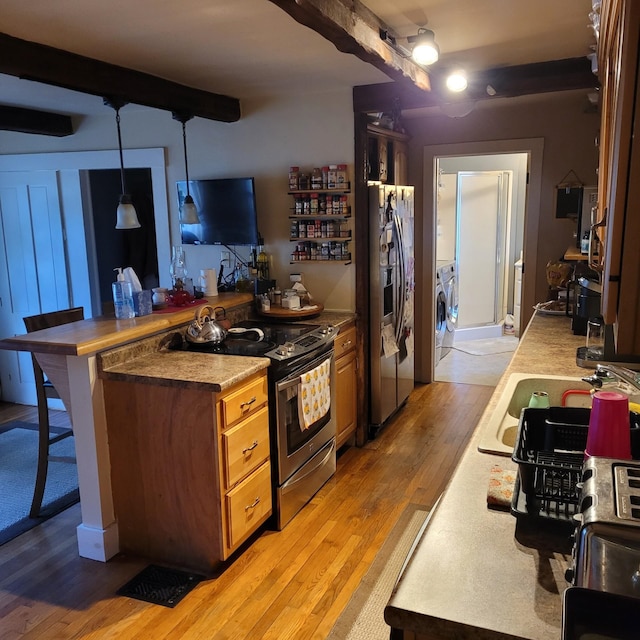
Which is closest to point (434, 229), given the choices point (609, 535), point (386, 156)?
point (386, 156)

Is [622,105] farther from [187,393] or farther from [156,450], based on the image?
[156,450]

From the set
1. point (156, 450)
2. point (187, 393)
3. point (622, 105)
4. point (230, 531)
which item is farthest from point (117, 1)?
point (230, 531)

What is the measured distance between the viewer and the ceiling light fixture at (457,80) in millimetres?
3154

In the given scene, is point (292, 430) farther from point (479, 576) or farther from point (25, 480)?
point (479, 576)

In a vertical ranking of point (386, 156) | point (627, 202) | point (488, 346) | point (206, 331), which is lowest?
point (488, 346)

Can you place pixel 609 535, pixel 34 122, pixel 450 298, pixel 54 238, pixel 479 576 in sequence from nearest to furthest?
pixel 609 535 < pixel 479 576 < pixel 34 122 < pixel 54 238 < pixel 450 298

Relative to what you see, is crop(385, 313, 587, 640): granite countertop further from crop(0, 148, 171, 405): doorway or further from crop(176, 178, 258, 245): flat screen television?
crop(0, 148, 171, 405): doorway

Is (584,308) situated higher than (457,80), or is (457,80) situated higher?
(457,80)

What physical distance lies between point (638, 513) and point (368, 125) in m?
3.40

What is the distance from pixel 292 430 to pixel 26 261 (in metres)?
3.12

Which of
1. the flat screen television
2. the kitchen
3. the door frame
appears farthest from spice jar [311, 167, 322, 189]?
the door frame

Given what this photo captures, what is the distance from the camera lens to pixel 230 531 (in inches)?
103

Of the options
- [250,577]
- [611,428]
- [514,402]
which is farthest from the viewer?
[250,577]

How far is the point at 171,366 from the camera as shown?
107 inches
